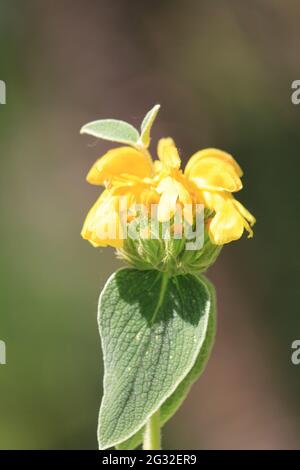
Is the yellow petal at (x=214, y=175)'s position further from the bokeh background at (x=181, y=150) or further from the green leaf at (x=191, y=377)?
the bokeh background at (x=181, y=150)

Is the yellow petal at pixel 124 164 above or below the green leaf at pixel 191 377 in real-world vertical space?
above

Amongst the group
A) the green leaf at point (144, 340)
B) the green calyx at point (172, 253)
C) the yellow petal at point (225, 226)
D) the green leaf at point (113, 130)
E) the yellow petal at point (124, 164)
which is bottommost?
the green leaf at point (144, 340)

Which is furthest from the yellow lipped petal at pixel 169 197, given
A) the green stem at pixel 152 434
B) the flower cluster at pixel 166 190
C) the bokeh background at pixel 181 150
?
the bokeh background at pixel 181 150

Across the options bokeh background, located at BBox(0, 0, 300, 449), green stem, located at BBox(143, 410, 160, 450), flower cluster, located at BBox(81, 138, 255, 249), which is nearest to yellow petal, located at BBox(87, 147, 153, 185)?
flower cluster, located at BBox(81, 138, 255, 249)

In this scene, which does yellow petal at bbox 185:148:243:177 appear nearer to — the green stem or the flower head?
the flower head

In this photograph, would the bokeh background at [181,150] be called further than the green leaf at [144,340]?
Yes

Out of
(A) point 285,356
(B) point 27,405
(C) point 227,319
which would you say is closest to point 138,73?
(C) point 227,319

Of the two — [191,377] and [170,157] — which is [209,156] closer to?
[170,157]
